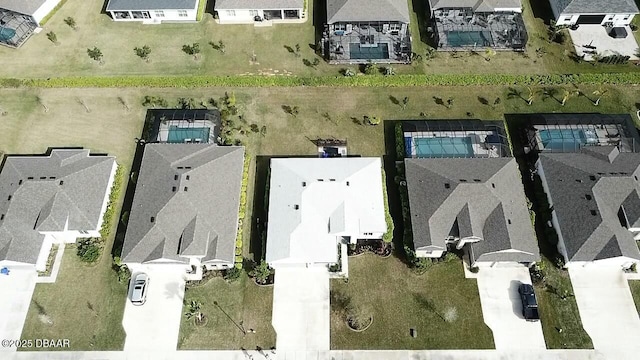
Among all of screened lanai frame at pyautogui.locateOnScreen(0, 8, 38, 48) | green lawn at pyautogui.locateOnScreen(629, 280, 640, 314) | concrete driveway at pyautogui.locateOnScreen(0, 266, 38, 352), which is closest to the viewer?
concrete driveway at pyautogui.locateOnScreen(0, 266, 38, 352)

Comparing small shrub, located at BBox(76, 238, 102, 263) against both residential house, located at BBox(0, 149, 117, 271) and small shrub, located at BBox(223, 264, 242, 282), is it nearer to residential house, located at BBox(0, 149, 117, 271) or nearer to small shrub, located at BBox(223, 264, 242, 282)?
residential house, located at BBox(0, 149, 117, 271)

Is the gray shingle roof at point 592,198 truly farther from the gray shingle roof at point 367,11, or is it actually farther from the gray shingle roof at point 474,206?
the gray shingle roof at point 367,11

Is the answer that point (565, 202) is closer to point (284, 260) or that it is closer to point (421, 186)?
point (421, 186)

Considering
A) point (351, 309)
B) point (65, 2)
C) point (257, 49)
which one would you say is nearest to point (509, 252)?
point (351, 309)

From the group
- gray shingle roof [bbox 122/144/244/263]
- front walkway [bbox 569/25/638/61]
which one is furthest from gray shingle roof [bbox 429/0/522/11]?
gray shingle roof [bbox 122/144/244/263]

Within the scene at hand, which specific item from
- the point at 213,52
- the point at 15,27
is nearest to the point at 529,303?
the point at 213,52

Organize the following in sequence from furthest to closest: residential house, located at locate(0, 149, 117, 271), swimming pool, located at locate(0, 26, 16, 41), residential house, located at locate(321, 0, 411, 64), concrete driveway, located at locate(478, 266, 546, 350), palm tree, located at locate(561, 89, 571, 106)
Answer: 1. swimming pool, located at locate(0, 26, 16, 41)
2. residential house, located at locate(321, 0, 411, 64)
3. palm tree, located at locate(561, 89, 571, 106)
4. residential house, located at locate(0, 149, 117, 271)
5. concrete driveway, located at locate(478, 266, 546, 350)

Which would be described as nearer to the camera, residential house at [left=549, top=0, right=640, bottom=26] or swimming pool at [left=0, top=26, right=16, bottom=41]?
residential house at [left=549, top=0, right=640, bottom=26]
